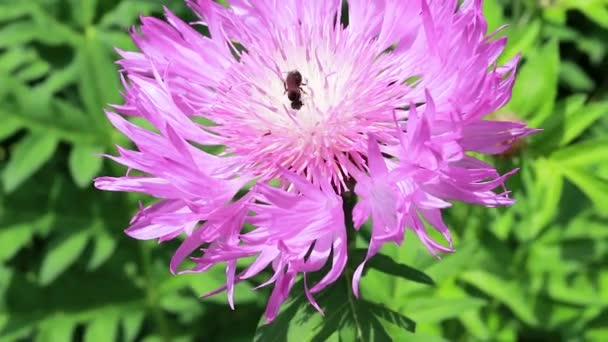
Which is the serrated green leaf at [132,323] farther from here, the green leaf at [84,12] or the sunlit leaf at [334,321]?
the sunlit leaf at [334,321]

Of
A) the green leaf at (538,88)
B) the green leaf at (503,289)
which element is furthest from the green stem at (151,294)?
the green leaf at (538,88)

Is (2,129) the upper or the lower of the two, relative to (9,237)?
upper

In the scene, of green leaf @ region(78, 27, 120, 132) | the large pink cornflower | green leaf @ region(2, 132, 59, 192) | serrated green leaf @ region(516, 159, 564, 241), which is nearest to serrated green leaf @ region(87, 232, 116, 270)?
green leaf @ region(2, 132, 59, 192)

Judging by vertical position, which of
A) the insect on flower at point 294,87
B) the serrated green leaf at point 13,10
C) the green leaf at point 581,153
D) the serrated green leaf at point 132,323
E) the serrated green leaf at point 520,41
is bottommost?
the serrated green leaf at point 132,323

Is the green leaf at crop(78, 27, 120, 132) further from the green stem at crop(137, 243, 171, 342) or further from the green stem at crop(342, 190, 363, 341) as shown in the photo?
the green stem at crop(342, 190, 363, 341)

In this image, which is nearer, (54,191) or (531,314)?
(531,314)

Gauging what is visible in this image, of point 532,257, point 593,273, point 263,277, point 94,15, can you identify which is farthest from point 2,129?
point 593,273

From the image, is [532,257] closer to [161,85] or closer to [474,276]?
[474,276]
